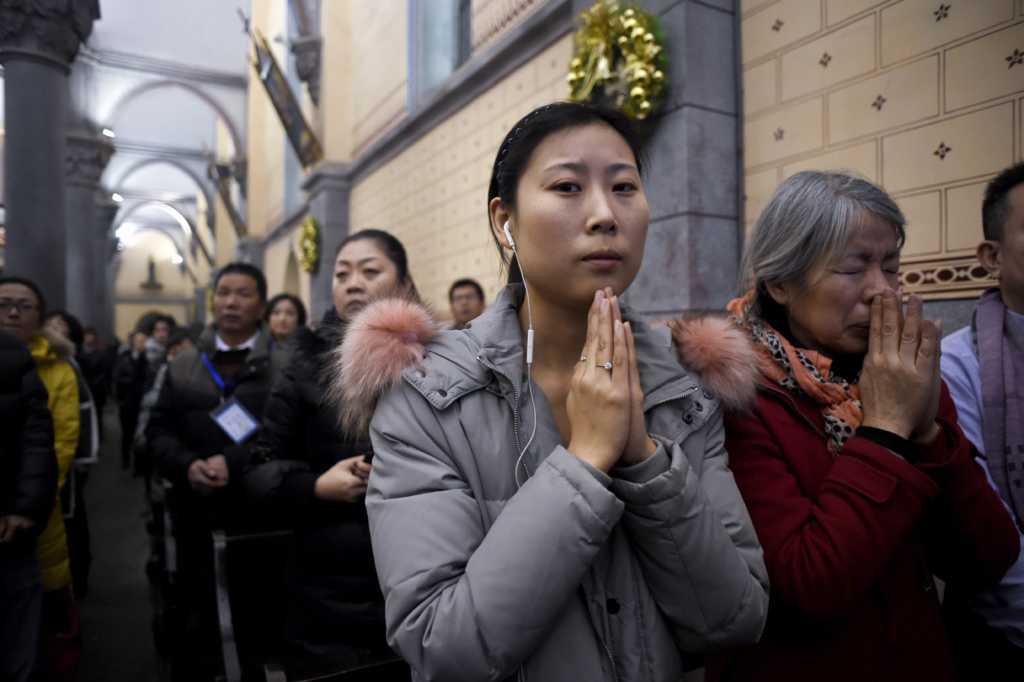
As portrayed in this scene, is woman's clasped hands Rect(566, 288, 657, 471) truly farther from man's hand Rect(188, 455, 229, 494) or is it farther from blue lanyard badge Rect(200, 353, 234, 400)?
A: blue lanyard badge Rect(200, 353, 234, 400)

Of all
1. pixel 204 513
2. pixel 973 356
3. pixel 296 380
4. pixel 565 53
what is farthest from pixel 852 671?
pixel 565 53

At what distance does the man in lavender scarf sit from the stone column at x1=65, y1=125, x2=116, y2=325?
44.0 ft

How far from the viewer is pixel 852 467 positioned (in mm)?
1134

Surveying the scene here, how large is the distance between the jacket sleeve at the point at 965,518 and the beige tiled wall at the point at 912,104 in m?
1.55

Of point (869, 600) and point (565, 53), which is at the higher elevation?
point (565, 53)

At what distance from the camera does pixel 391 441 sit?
104 centimetres

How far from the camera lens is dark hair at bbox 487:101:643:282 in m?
1.13

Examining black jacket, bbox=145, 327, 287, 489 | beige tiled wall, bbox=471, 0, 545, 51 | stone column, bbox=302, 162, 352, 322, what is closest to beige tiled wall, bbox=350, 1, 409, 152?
stone column, bbox=302, 162, 352, 322

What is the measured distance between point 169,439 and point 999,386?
3.33 meters

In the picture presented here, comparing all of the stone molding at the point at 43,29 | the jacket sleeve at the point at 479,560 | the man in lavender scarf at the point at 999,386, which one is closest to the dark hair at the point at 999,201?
the man in lavender scarf at the point at 999,386

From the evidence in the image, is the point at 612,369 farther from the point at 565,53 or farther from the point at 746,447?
the point at 565,53

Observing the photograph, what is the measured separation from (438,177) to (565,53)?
2473 millimetres

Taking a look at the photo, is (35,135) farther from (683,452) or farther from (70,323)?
(683,452)

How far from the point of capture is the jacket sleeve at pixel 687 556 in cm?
95
